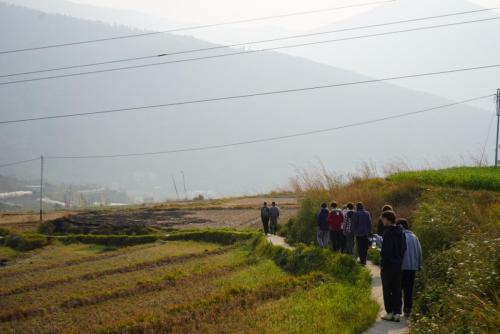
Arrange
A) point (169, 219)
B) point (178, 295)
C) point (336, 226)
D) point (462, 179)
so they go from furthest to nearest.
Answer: point (169, 219) < point (462, 179) < point (336, 226) < point (178, 295)

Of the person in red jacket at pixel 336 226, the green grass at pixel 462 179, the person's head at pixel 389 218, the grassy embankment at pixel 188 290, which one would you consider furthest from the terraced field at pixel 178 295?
the green grass at pixel 462 179

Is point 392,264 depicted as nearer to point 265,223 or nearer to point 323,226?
point 323,226

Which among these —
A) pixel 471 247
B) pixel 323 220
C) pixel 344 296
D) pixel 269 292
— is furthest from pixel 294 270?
pixel 471 247

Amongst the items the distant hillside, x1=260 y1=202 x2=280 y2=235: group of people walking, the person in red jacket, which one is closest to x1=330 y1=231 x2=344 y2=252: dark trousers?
the person in red jacket

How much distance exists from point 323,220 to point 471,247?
8.64 m

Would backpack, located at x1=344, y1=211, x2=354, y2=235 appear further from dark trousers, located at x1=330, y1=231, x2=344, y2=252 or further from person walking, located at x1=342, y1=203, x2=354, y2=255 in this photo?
dark trousers, located at x1=330, y1=231, x2=344, y2=252

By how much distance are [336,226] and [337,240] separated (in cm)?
58

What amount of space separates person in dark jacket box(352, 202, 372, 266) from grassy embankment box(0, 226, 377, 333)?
0.89 meters

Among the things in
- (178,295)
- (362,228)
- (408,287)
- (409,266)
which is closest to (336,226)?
(362,228)

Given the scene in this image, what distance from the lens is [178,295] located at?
17016 mm

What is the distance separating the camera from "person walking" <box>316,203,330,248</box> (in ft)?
65.6

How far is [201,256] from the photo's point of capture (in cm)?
2567

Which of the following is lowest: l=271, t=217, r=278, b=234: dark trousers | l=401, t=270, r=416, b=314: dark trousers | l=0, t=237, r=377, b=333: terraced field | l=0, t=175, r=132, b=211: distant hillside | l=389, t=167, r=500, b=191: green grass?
l=0, t=237, r=377, b=333: terraced field

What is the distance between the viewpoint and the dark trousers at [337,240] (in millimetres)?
19148
